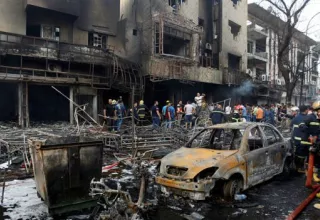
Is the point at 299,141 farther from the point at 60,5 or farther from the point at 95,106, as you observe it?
the point at 60,5

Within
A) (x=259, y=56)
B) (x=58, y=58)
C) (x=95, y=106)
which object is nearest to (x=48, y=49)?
(x=58, y=58)

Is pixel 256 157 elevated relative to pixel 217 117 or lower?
lower

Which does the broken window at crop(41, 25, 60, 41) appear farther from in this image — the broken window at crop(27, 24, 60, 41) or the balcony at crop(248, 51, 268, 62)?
the balcony at crop(248, 51, 268, 62)

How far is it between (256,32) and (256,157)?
32.7m

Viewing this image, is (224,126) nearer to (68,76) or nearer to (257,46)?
(68,76)

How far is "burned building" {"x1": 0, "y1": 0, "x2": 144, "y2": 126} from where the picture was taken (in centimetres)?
1510

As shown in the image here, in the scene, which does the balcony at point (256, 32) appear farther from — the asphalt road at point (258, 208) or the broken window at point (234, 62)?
the asphalt road at point (258, 208)

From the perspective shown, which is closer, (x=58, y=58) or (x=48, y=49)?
(x=48, y=49)

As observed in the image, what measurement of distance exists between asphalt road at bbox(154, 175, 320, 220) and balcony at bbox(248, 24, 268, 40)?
3172 centimetres

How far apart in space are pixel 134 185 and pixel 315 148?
4173 mm

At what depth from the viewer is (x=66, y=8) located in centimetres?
1711

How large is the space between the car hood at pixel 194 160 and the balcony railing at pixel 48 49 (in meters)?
11.9

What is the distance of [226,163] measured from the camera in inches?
219

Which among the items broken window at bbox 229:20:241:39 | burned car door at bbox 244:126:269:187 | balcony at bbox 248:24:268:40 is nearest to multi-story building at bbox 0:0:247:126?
broken window at bbox 229:20:241:39
